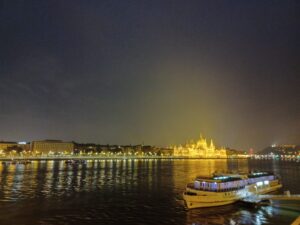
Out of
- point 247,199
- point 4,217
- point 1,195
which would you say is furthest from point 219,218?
point 1,195

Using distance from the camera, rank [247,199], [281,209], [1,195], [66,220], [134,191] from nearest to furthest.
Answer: [66,220] → [281,209] → [247,199] → [1,195] → [134,191]

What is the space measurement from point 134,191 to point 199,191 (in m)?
19.1

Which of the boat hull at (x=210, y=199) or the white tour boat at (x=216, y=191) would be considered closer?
the boat hull at (x=210, y=199)

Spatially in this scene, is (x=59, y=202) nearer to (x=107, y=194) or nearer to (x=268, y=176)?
(x=107, y=194)

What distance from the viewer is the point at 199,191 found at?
43.6 m

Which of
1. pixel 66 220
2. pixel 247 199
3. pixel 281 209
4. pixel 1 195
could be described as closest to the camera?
pixel 66 220

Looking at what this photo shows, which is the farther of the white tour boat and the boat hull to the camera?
the white tour boat

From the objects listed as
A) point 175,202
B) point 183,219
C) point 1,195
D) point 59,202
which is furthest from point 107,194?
point 183,219

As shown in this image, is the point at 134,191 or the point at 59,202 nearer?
the point at 59,202

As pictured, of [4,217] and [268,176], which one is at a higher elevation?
[268,176]

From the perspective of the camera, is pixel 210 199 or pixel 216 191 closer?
pixel 210 199

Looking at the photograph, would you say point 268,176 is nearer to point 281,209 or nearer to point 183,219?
point 281,209

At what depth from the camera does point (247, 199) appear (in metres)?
45.6

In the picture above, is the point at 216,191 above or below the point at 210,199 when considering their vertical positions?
above
